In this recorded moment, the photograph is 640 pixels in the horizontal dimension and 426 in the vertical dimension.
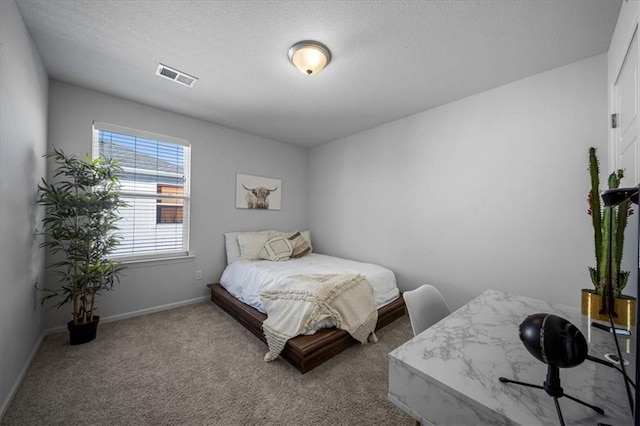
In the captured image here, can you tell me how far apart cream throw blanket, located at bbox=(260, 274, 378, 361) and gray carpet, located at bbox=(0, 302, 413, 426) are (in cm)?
20

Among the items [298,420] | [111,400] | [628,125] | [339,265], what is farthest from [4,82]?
[628,125]

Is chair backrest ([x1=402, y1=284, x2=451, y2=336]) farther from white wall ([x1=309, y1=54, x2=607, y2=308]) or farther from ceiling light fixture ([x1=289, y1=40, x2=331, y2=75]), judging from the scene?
ceiling light fixture ([x1=289, y1=40, x2=331, y2=75])

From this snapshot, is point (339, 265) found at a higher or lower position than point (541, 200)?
lower

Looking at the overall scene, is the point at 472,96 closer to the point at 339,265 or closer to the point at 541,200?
the point at 541,200

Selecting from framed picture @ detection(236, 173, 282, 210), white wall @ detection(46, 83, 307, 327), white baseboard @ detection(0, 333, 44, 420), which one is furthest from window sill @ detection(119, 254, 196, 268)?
framed picture @ detection(236, 173, 282, 210)

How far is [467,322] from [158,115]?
387cm

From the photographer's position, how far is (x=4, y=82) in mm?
1455

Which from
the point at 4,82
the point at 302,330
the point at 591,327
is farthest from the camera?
the point at 302,330

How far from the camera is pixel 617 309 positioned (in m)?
1.16

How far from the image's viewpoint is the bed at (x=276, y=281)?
200cm

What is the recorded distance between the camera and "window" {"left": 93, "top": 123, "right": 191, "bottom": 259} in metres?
2.85

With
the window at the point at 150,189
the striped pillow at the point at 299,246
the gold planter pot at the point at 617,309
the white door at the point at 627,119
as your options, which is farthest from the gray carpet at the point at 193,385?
the white door at the point at 627,119

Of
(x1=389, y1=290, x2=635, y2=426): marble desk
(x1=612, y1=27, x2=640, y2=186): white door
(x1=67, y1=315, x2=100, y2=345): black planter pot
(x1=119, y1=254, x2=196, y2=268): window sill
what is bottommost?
(x1=67, y1=315, x2=100, y2=345): black planter pot

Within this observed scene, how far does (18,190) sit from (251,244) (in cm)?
232
